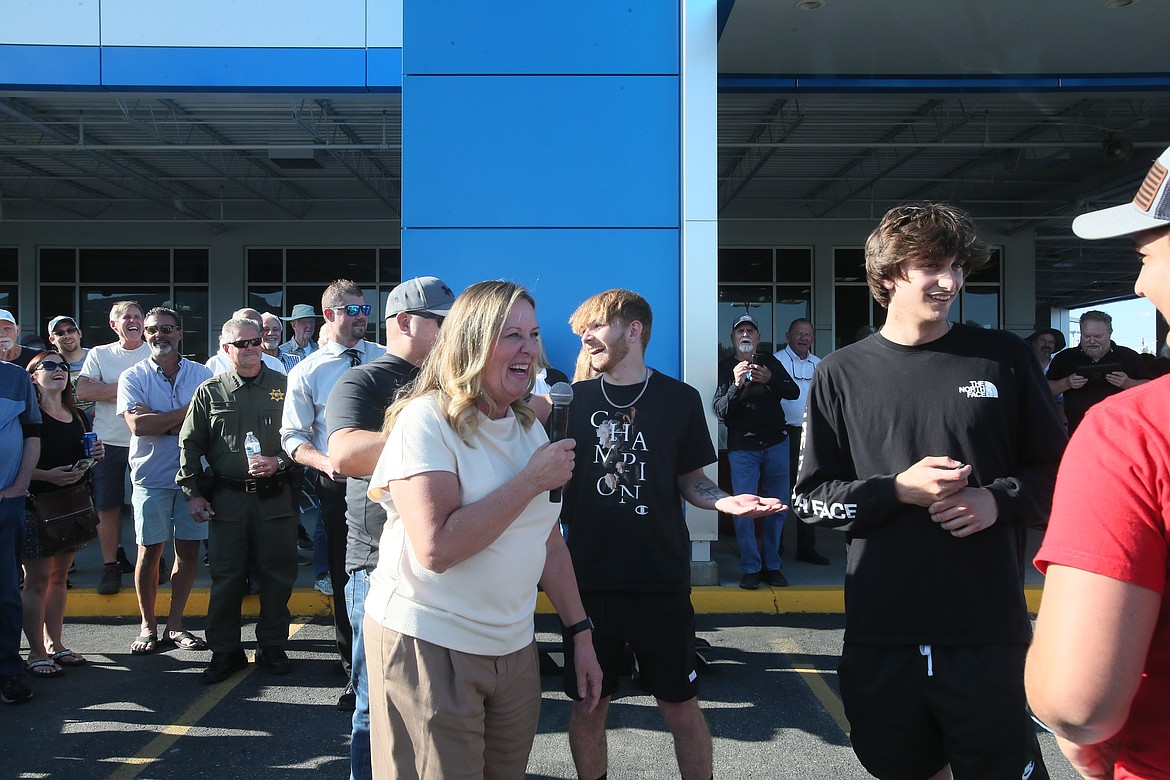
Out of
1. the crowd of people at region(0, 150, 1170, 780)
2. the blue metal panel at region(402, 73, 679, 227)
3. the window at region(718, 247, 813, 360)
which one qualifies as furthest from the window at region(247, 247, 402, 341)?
the crowd of people at region(0, 150, 1170, 780)

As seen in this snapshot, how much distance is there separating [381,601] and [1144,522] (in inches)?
64.9

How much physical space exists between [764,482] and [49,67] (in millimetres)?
7780

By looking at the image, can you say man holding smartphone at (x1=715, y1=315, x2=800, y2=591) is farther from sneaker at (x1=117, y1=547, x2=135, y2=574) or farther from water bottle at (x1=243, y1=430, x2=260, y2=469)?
sneaker at (x1=117, y1=547, x2=135, y2=574)

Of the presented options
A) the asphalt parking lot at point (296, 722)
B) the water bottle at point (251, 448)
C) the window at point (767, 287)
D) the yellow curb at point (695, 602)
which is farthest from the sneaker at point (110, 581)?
the window at point (767, 287)

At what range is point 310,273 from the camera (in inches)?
647

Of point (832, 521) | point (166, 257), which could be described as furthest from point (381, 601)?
point (166, 257)

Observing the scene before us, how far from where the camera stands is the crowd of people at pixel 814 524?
1283 mm

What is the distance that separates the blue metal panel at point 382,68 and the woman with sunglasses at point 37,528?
398cm

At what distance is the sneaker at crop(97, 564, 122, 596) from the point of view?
6.45m

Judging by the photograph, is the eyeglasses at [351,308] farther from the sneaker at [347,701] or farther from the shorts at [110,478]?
the shorts at [110,478]

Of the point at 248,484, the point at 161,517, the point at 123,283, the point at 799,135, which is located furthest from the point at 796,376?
the point at 123,283

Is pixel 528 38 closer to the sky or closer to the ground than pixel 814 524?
closer to the sky

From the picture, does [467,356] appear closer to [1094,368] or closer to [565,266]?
[565,266]

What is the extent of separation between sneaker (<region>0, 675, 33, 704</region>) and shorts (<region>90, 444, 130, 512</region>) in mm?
2080
